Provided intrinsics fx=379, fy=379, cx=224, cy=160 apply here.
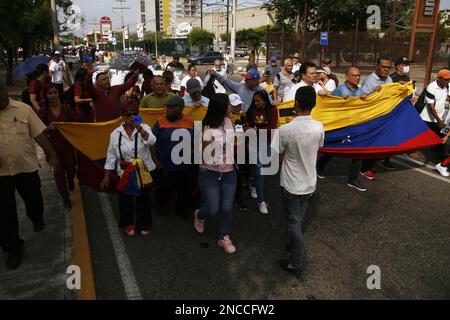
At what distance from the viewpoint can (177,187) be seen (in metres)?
4.91

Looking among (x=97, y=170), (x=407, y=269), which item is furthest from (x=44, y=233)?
(x=407, y=269)

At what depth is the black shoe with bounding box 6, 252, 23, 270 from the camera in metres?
3.79

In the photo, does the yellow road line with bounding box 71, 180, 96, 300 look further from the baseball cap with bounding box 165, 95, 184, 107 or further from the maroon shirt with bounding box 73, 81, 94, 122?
the baseball cap with bounding box 165, 95, 184, 107

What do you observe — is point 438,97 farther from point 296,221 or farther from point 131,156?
point 131,156

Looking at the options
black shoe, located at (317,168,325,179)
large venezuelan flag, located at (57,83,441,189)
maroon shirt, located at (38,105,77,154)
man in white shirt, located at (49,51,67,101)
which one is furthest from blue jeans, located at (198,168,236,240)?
man in white shirt, located at (49,51,67,101)

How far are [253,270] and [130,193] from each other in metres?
1.61

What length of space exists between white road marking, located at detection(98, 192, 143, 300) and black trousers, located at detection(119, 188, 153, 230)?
20 cm

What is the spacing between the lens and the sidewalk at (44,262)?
3.43 meters

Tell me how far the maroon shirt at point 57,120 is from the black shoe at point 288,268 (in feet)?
10.5

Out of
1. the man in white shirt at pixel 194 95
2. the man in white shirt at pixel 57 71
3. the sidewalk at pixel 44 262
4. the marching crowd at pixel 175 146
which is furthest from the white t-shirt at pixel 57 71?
the man in white shirt at pixel 194 95

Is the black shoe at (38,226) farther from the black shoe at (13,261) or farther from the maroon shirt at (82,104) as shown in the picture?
the maroon shirt at (82,104)

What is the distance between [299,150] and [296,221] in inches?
27.3

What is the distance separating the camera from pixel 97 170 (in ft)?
16.3
